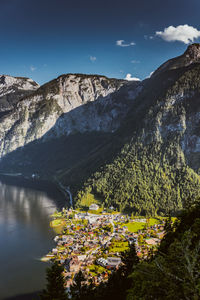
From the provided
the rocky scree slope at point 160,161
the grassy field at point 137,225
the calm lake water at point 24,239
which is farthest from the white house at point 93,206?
the grassy field at point 137,225

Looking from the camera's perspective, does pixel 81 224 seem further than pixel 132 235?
Yes

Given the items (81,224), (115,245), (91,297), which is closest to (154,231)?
(115,245)

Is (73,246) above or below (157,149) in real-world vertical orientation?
below

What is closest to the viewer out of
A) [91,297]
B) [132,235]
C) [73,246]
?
[91,297]

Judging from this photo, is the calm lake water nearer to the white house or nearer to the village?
the village

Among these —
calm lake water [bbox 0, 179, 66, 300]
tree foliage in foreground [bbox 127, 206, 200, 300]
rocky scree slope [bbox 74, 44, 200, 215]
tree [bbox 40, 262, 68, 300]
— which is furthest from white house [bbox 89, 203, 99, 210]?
tree foliage in foreground [bbox 127, 206, 200, 300]

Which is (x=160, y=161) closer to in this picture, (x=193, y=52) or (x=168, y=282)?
(x=193, y=52)

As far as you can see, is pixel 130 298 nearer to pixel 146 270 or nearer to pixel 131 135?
pixel 146 270
